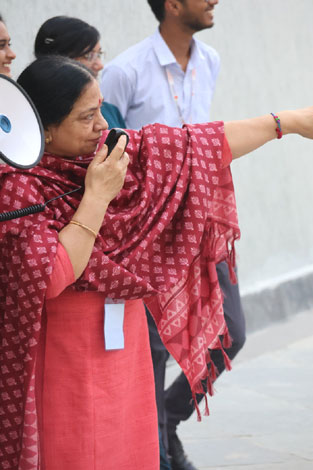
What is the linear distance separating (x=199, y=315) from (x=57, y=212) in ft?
2.12

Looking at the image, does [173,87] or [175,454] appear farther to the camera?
[173,87]

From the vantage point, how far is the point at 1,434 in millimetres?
2684

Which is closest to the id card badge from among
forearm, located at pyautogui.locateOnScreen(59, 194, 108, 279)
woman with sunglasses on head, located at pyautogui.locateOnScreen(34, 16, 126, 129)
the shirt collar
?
forearm, located at pyautogui.locateOnScreen(59, 194, 108, 279)

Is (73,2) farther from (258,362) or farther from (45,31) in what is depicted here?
(258,362)

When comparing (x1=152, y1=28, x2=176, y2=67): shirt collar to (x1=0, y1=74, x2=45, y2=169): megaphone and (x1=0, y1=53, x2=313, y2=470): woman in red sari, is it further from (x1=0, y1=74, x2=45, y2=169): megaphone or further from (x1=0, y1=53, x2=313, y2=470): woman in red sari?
(x1=0, y1=74, x2=45, y2=169): megaphone

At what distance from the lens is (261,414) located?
15.6ft

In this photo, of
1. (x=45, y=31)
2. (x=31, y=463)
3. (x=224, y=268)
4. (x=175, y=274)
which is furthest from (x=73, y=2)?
(x=31, y=463)

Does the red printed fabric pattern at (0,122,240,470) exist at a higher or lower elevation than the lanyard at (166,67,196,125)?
lower

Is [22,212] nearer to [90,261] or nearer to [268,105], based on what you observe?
[90,261]

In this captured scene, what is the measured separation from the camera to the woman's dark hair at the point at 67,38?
11.7 feet

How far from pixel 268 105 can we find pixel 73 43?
3.35 m

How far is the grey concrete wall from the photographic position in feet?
20.9

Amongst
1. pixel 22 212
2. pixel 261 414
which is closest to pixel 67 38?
pixel 22 212

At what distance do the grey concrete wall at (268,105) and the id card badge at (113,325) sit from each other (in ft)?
10.8
